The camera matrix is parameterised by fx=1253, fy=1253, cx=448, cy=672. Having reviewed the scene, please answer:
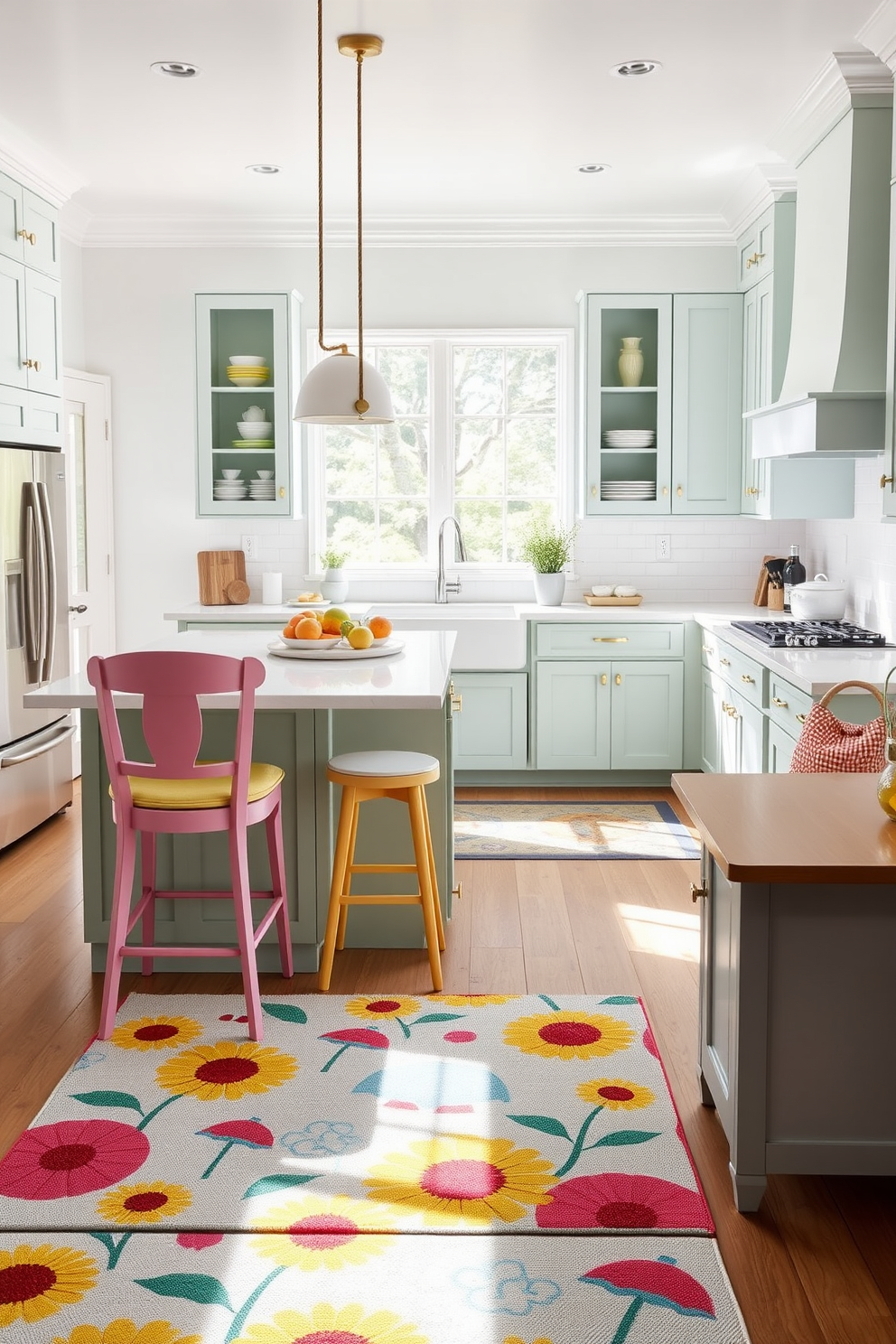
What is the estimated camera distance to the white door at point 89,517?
20.3 ft

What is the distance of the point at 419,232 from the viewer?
6.43 meters

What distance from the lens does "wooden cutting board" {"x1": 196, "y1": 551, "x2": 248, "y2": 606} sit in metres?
6.46

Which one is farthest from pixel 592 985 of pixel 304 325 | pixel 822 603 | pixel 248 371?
pixel 304 325

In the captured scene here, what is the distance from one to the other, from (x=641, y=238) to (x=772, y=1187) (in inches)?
201

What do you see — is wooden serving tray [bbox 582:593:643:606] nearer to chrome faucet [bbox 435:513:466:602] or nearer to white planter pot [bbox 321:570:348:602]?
chrome faucet [bbox 435:513:466:602]

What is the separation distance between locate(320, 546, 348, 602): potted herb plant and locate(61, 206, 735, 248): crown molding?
1.61m

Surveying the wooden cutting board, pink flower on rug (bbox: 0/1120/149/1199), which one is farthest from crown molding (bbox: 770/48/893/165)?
pink flower on rug (bbox: 0/1120/149/1199)

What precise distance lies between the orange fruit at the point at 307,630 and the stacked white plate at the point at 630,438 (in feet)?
8.69

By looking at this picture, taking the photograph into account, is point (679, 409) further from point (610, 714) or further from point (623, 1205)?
point (623, 1205)

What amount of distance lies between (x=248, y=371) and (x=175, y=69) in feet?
7.15

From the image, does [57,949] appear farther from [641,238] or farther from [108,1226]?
[641,238]

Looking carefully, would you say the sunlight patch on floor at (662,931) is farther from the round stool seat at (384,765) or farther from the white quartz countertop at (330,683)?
the white quartz countertop at (330,683)

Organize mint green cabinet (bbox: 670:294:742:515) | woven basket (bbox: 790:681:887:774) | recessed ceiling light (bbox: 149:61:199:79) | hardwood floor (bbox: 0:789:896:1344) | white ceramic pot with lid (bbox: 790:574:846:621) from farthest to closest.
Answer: mint green cabinet (bbox: 670:294:742:515)
white ceramic pot with lid (bbox: 790:574:846:621)
recessed ceiling light (bbox: 149:61:199:79)
woven basket (bbox: 790:681:887:774)
hardwood floor (bbox: 0:789:896:1344)

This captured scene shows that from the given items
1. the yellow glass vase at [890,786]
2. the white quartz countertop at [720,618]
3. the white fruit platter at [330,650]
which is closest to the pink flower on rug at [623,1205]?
the yellow glass vase at [890,786]
